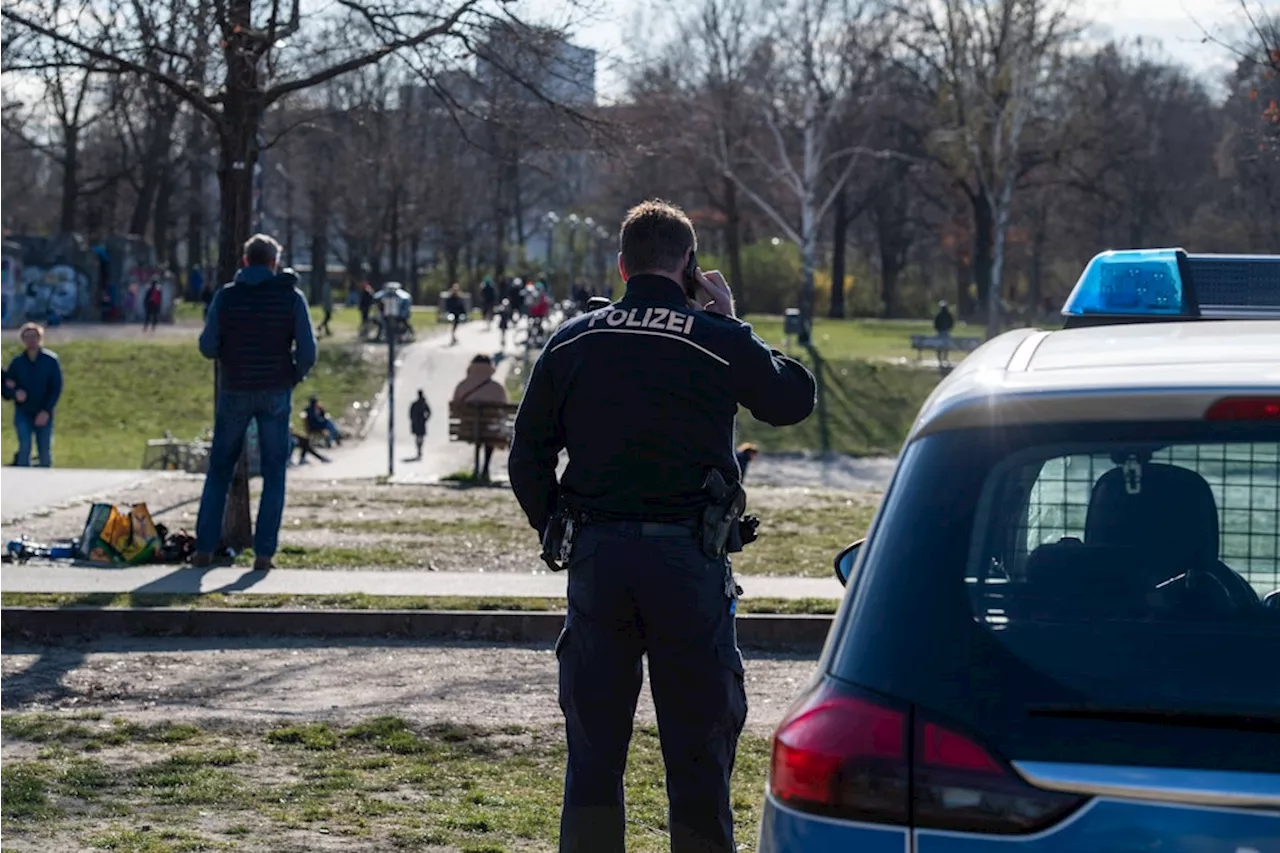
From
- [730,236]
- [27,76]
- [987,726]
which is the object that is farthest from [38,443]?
[730,236]

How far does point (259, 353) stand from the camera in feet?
36.1

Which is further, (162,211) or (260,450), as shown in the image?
(162,211)

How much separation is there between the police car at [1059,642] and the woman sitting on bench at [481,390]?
1832 centimetres

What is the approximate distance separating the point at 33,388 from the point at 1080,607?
750 inches

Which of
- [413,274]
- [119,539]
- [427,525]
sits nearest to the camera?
[119,539]

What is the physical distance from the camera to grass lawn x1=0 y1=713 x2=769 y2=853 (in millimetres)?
5816

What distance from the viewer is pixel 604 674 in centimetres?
455

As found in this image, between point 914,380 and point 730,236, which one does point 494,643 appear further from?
point 730,236

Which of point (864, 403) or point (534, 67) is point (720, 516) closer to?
point (534, 67)

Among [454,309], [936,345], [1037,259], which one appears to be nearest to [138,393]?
[454,309]

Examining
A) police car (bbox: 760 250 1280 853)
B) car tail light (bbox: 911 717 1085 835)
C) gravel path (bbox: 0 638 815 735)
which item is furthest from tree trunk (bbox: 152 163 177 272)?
car tail light (bbox: 911 717 1085 835)

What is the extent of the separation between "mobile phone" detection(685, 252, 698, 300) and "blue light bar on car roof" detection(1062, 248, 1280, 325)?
1.06 meters

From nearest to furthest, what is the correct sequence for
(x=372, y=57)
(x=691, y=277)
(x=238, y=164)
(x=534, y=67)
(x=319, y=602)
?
(x=691, y=277)
(x=319, y=602)
(x=238, y=164)
(x=372, y=57)
(x=534, y=67)

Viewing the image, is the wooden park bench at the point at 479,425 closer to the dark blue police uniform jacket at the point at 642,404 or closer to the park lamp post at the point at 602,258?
the dark blue police uniform jacket at the point at 642,404
